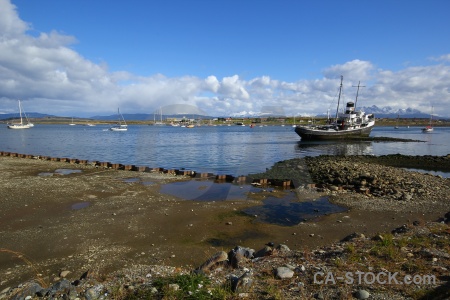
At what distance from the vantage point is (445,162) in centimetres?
3456

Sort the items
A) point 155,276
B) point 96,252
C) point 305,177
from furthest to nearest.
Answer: point 305,177
point 96,252
point 155,276

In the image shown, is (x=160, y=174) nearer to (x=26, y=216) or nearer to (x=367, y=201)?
(x=26, y=216)

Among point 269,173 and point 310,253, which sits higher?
point 310,253

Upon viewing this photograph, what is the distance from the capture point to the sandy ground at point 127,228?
8.17 metres

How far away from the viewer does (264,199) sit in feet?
52.2

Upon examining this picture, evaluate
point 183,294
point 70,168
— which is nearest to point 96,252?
point 183,294

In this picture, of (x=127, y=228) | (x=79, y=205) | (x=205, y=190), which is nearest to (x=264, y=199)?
(x=205, y=190)

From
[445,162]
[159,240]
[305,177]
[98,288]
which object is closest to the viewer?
[98,288]

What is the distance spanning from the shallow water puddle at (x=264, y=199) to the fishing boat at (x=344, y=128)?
54.5 meters

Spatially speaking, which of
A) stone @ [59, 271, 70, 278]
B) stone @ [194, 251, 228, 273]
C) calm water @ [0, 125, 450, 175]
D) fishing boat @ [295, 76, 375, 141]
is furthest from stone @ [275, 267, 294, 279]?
fishing boat @ [295, 76, 375, 141]

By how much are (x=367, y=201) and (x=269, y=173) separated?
427 inches

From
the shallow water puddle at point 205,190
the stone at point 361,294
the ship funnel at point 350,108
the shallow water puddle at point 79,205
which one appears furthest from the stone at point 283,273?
the ship funnel at point 350,108

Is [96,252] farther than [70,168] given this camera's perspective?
No

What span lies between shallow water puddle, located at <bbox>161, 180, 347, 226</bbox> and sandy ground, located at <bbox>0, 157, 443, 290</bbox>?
0.64 metres
